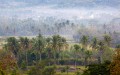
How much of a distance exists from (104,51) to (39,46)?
1175 inches

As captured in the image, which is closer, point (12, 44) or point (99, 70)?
point (99, 70)

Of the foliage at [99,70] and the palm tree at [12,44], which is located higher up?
the palm tree at [12,44]

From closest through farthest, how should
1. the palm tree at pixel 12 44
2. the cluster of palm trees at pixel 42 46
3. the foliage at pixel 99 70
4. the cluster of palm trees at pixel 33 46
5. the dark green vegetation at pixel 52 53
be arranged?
the foliage at pixel 99 70 → the dark green vegetation at pixel 52 53 → the palm tree at pixel 12 44 → the cluster of palm trees at pixel 42 46 → the cluster of palm trees at pixel 33 46

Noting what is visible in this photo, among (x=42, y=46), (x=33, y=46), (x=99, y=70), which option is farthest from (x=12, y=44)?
(x=99, y=70)

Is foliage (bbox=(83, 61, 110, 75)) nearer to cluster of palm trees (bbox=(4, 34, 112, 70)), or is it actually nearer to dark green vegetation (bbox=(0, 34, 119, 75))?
dark green vegetation (bbox=(0, 34, 119, 75))

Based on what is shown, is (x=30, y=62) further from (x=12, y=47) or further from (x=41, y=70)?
(x=41, y=70)

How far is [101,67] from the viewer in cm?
7138

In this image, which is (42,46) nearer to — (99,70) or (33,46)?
(33,46)

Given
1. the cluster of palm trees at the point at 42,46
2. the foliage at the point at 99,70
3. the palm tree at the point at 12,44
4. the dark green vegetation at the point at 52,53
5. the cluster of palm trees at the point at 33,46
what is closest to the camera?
the foliage at the point at 99,70

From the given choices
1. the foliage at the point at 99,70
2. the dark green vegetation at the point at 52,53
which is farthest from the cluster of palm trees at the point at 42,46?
the foliage at the point at 99,70

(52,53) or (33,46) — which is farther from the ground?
(33,46)

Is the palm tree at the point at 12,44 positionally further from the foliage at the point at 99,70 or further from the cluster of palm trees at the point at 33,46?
the foliage at the point at 99,70

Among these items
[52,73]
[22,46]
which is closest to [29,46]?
[22,46]

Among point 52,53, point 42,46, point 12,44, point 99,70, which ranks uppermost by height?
point 12,44
